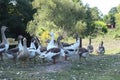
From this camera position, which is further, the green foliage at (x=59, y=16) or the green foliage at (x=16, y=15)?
the green foliage at (x=16, y=15)

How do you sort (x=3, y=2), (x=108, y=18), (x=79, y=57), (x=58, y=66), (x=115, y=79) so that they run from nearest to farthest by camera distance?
(x=115, y=79)
(x=58, y=66)
(x=79, y=57)
(x=3, y=2)
(x=108, y=18)

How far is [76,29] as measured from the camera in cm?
4144

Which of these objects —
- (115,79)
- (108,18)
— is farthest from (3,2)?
(108,18)

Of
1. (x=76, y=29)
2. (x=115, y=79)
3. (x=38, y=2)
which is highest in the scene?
(x=38, y=2)

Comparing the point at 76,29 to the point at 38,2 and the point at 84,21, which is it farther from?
the point at 38,2

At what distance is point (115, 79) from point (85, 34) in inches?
1201

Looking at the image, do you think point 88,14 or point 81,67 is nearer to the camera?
point 81,67

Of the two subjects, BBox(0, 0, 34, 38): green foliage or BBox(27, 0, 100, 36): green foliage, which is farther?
BBox(0, 0, 34, 38): green foliage

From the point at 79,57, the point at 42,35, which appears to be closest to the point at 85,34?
the point at 42,35

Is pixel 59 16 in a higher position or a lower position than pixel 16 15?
lower

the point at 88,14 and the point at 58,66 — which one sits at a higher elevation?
the point at 88,14

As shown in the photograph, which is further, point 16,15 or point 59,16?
point 16,15

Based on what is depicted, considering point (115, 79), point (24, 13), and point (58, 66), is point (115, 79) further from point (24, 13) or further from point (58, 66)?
point (24, 13)

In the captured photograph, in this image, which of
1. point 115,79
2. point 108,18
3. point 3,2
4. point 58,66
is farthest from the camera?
point 108,18
